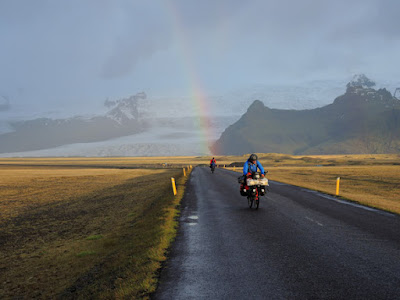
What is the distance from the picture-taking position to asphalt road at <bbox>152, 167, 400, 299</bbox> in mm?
5969

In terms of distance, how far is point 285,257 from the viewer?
7895 millimetres

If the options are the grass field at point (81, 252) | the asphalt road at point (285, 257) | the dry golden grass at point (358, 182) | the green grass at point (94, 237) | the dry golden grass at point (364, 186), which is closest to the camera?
the asphalt road at point (285, 257)

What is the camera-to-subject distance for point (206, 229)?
37.6ft

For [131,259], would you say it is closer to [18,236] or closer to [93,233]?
[93,233]

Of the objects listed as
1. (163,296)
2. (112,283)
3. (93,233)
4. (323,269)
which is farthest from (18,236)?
(323,269)

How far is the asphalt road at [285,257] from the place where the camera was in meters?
5.97

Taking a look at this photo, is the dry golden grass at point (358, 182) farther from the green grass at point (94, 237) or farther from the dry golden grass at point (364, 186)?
the green grass at point (94, 237)

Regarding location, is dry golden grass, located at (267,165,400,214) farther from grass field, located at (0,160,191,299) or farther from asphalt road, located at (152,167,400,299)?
grass field, located at (0,160,191,299)

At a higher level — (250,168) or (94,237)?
(250,168)

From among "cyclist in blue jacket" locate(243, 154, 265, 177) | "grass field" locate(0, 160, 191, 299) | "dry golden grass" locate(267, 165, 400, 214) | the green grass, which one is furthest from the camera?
"dry golden grass" locate(267, 165, 400, 214)

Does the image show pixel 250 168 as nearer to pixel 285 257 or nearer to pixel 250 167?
pixel 250 167

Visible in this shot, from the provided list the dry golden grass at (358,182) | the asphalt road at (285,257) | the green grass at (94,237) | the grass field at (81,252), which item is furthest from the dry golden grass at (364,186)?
the green grass at (94,237)

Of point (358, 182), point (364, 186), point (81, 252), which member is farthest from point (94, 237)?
point (358, 182)

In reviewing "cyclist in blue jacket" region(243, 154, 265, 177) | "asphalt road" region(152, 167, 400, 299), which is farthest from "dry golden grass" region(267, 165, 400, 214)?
"cyclist in blue jacket" region(243, 154, 265, 177)
